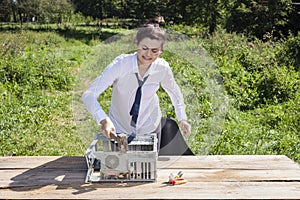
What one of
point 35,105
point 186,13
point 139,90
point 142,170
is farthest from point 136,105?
point 186,13

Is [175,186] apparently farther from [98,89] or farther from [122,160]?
[98,89]

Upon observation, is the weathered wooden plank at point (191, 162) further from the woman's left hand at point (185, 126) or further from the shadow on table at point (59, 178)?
the woman's left hand at point (185, 126)

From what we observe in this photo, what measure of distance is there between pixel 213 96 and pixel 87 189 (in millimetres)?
1025

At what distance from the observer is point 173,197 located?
1731mm

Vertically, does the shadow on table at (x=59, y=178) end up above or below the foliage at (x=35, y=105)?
above

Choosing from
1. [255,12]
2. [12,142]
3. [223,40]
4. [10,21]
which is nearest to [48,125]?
[12,142]

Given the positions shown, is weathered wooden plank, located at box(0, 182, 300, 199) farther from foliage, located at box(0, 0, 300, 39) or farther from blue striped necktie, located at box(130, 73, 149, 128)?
foliage, located at box(0, 0, 300, 39)

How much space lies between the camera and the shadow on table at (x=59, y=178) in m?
1.86

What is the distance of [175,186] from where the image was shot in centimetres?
186

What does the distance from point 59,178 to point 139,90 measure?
540mm

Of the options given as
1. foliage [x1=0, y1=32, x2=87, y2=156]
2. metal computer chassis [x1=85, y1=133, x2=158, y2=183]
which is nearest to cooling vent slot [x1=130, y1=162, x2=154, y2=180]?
metal computer chassis [x1=85, y1=133, x2=158, y2=183]

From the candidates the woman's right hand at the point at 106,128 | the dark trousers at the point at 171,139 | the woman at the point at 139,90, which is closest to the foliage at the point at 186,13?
the dark trousers at the point at 171,139

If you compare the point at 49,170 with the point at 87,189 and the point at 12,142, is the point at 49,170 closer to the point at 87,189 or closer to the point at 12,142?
the point at 87,189

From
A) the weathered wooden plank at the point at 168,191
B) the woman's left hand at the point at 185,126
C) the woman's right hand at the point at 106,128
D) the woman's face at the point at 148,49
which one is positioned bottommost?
the weathered wooden plank at the point at 168,191
